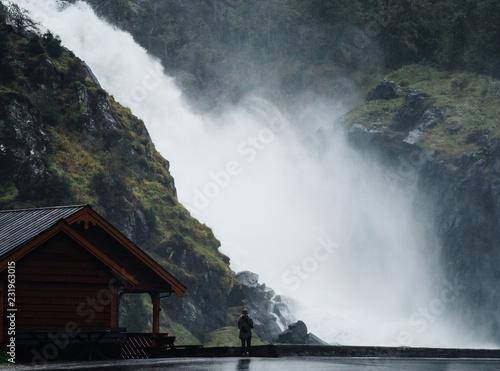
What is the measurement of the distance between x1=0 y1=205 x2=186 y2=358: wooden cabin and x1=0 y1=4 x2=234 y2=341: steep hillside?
29.1 metres

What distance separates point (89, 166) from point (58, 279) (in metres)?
41.1

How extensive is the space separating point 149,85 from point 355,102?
1195 inches

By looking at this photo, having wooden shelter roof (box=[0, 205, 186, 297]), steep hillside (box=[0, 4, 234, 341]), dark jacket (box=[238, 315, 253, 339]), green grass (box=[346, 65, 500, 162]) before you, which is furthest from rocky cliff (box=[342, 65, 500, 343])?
dark jacket (box=[238, 315, 253, 339])

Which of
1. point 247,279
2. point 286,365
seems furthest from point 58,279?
point 247,279

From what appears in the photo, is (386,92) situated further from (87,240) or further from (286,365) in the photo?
(286,365)

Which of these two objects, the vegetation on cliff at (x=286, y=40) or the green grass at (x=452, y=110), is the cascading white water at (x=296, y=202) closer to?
the green grass at (x=452, y=110)

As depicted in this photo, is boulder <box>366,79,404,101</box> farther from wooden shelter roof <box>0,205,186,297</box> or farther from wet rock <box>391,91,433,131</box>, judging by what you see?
wooden shelter roof <box>0,205,186,297</box>

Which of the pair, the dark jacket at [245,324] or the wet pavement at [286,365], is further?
the dark jacket at [245,324]

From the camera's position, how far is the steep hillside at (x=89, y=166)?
6362 cm

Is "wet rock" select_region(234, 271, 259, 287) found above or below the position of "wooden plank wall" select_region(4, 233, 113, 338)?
above

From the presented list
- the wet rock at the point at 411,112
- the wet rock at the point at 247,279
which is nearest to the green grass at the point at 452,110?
the wet rock at the point at 411,112

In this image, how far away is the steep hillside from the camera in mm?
63625

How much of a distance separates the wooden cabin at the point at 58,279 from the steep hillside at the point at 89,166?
29055mm

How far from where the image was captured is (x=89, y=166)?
2793 inches
